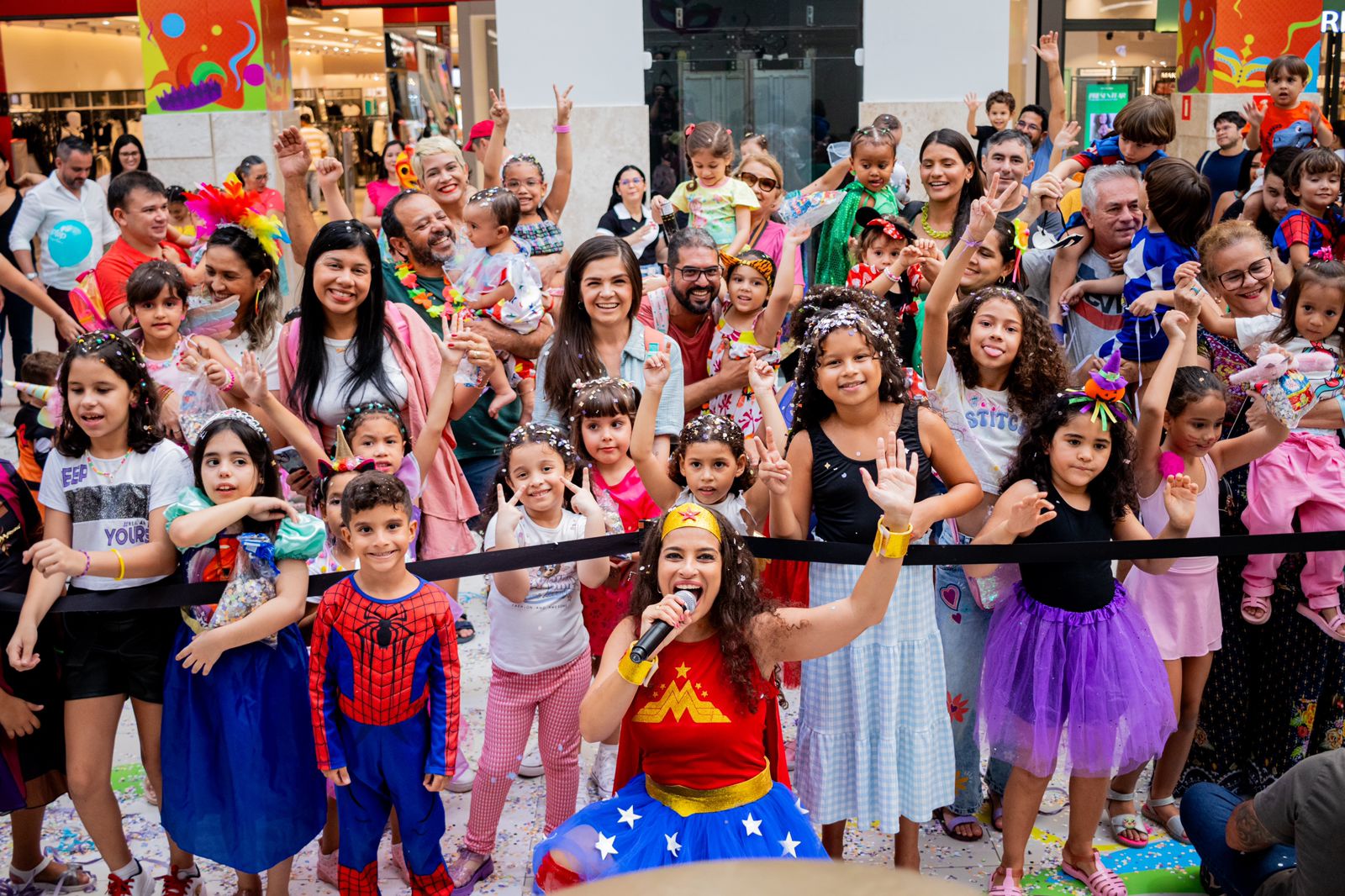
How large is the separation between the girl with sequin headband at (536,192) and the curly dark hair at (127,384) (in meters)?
2.63

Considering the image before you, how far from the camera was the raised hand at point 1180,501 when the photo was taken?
3393mm

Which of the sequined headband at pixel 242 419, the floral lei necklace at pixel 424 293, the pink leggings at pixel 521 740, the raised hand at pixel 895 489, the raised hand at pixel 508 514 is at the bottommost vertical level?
the pink leggings at pixel 521 740

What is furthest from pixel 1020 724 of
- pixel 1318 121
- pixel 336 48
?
pixel 336 48

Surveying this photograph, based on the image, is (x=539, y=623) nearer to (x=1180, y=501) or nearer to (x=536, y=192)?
(x=1180, y=501)

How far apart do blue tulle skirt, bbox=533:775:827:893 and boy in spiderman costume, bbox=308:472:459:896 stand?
1.35ft

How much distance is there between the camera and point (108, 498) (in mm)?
3320

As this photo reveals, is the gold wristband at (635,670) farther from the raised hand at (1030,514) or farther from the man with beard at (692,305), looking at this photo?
the man with beard at (692,305)

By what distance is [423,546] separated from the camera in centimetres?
408

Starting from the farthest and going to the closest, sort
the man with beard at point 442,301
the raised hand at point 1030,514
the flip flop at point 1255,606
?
1. the man with beard at point 442,301
2. the flip flop at point 1255,606
3. the raised hand at point 1030,514

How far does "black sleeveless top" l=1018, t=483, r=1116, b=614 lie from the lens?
3.33 meters

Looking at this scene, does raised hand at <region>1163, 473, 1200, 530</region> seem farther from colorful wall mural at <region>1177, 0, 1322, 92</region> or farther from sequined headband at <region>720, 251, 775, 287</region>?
colorful wall mural at <region>1177, 0, 1322, 92</region>

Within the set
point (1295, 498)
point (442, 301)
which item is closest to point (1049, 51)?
point (442, 301)

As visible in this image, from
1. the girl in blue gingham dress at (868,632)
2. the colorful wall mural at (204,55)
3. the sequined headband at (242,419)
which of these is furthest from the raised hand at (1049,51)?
the colorful wall mural at (204,55)

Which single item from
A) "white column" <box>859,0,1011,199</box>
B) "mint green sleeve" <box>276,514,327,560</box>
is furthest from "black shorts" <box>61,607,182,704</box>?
"white column" <box>859,0,1011,199</box>
